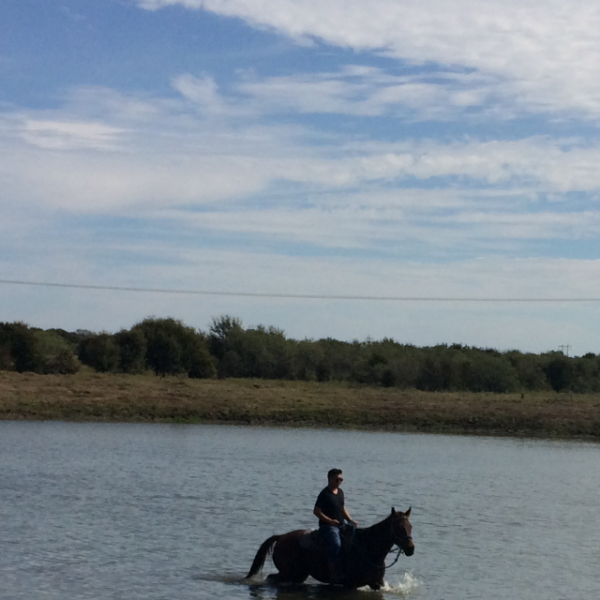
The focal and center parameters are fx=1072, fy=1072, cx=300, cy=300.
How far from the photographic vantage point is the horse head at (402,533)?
1577 cm

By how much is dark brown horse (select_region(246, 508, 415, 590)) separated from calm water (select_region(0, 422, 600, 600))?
30 cm

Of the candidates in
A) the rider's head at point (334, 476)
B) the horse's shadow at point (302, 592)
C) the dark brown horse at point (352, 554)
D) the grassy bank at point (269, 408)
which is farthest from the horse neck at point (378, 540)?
the grassy bank at point (269, 408)

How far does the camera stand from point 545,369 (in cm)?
8912

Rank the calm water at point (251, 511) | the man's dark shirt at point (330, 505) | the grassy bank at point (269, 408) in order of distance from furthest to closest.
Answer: the grassy bank at point (269, 408) < the calm water at point (251, 511) < the man's dark shirt at point (330, 505)

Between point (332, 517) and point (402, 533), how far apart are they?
1.12 metres

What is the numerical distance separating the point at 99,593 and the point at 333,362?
70345 millimetres

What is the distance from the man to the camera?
53.3ft

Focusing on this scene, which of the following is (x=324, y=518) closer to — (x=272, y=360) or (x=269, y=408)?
(x=269, y=408)

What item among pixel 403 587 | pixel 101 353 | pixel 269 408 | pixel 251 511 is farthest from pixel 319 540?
pixel 101 353

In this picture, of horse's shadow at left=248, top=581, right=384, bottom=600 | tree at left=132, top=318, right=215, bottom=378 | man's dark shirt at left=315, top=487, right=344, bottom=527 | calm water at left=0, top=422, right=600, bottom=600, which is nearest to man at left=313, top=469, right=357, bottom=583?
man's dark shirt at left=315, top=487, right=344, bottom=527

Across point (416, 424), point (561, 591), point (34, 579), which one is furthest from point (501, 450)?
point (34, 579)

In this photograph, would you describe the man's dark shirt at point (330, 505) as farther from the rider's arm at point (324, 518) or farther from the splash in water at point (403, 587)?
the splash in water at point (403, 587)

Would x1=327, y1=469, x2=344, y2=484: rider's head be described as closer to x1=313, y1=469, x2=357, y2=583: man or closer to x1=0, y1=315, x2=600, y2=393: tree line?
x1=313, y1=469, x2=357, y2=583: man

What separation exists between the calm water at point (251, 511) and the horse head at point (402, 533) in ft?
3.80
